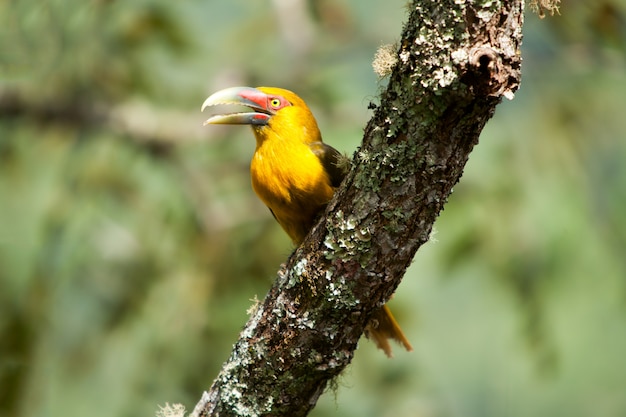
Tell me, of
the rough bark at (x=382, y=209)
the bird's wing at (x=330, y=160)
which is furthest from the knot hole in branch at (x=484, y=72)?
the bird's wing at (x=330, y=160)

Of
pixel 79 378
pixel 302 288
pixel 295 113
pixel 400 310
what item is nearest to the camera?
pixel 302 288

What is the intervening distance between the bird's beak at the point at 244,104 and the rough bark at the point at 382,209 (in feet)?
3.55

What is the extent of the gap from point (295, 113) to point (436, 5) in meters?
1.61

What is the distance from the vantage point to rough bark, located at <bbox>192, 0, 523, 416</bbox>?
1935 mm

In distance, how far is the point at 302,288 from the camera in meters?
2.40

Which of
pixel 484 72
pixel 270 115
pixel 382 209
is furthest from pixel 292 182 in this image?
pixel 484 72

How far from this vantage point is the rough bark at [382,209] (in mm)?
1935

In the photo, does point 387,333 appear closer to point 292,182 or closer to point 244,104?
point 292,182

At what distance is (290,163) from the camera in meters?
3.21

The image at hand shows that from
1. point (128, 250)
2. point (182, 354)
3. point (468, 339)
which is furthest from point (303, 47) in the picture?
point (468, 339)

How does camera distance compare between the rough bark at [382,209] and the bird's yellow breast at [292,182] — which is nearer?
the rough bark at [382,209]

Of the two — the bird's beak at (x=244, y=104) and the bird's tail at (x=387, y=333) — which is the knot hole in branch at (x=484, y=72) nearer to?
the bird's tail at (x=387, y=333)

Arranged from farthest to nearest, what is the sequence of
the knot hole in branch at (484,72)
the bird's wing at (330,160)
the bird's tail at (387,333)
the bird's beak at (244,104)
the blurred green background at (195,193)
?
1. the blurred green background at (195,193)
2. the bird's beak at (244,104)
3. the bird's tail at (387,333)
4. the bird's wing at (330,160)
5. the knot hole in branch at (484,72)

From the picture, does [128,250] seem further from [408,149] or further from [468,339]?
[468,339]
